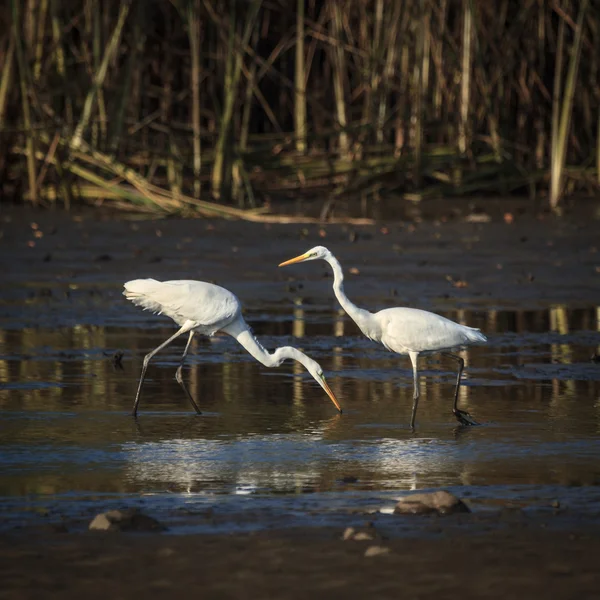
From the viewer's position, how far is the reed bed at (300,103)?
55.6 feet

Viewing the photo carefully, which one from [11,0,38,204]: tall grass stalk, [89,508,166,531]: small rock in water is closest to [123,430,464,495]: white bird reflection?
[89,508,166,531]: small rock in water

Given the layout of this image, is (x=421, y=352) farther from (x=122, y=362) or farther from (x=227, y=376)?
(x=122, y=362)

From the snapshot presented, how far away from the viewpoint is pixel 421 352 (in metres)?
8.05

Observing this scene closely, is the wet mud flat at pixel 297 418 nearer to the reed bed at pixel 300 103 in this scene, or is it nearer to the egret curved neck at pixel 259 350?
the egret curved neck at pixel 259 350

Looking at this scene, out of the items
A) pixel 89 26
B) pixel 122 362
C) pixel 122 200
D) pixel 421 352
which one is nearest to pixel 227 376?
pixel 122 362

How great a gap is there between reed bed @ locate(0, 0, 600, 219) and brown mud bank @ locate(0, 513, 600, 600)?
1100cm

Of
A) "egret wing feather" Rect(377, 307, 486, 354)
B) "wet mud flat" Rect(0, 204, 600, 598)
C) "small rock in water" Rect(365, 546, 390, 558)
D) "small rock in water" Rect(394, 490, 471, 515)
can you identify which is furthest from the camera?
"egret wing feather" Rect(377, 307, 486, 354)

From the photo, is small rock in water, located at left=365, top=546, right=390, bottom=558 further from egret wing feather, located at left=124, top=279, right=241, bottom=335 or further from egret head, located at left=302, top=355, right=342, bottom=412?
egret wing feather, located at left=124, top=279, right=241, bottom=335

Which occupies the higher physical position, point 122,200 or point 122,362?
point 122,200

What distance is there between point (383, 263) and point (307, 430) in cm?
675

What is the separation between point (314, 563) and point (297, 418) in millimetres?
2792

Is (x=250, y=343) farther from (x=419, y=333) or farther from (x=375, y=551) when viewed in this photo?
(x=375, y=551)

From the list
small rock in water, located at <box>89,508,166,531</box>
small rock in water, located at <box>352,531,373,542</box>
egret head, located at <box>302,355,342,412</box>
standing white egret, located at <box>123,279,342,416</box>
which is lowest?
small rock in water, located at <box>352,531,373,542</box>

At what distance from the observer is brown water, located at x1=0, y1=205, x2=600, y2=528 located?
6047mm
